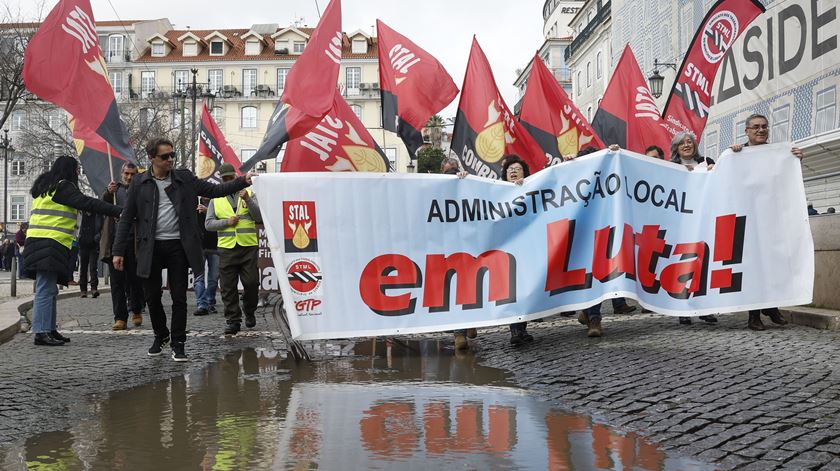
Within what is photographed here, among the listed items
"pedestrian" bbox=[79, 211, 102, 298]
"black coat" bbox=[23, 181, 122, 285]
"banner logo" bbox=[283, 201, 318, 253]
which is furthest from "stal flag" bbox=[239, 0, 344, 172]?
"pedestrian" bbox=[79, 211, 102, 298]

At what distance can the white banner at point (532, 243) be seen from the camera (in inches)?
291

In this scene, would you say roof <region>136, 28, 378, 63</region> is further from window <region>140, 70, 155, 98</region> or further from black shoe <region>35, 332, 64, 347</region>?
black shoe <region>35, 332, 64, 347</region>

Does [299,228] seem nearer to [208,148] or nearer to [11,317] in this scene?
[11,317]

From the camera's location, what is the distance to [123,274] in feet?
31.3

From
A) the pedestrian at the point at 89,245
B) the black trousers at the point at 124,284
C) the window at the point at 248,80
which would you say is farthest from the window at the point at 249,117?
the black trousers at the point at 124,284

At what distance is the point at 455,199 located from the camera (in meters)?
7.68

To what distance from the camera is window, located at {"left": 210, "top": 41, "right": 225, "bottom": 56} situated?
81625mm

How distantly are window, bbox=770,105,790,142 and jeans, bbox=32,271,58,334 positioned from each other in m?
15.0

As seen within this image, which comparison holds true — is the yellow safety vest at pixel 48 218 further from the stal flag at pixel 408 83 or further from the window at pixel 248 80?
the window at pixel 248 80

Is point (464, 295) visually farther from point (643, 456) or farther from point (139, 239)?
point (643, 456)

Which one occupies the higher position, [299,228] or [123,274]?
[299,228]

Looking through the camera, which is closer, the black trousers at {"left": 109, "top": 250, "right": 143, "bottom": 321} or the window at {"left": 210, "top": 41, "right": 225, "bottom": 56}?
the black trousers at {"left": 109, "top": 250, "right": 143, "bottom": 321}

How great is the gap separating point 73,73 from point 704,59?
7400 mm

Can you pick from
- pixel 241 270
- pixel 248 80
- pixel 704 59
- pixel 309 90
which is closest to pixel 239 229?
pixel 241 270
